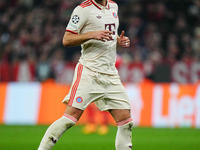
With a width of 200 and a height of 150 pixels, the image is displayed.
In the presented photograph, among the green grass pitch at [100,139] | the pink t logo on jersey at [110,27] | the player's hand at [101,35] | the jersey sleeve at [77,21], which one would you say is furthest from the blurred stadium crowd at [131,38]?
the player's hand at [101,35]

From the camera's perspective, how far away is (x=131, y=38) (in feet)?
53.3

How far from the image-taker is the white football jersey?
219 inches

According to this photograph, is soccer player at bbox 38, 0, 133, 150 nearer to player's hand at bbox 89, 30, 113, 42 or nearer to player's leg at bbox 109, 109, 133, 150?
player's leg at bbox 109, 109, 133, 150

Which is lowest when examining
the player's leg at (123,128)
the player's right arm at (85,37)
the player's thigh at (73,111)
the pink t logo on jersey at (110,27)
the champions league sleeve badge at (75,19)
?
the player's leg at (123,128)

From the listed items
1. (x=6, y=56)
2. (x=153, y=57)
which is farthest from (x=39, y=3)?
(x=153, y=57)

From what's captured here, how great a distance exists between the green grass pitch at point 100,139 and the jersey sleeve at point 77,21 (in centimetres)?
285

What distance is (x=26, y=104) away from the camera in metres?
12.3

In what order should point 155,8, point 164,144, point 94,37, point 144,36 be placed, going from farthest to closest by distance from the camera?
1. point 155,8
2. point 144,36
3. point 164,144
4. point 94,37

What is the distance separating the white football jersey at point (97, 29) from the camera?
18.2 ft

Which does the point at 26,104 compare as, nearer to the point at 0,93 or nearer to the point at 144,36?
the point at 0,93

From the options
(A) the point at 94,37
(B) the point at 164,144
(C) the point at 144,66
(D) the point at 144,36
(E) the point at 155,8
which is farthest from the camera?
(E) the point at 155,8

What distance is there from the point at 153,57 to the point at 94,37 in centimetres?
1009

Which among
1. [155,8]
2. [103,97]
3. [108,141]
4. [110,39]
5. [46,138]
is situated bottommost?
[108,141]

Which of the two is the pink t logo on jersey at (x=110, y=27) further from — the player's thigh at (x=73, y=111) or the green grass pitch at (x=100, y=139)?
the green grass pitch at (x=100, y=139)
